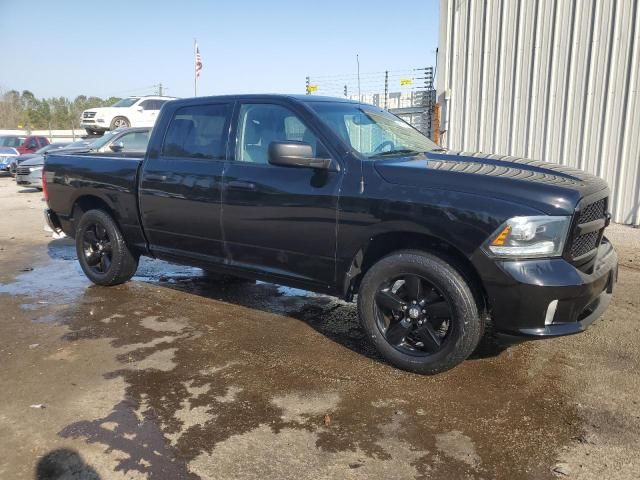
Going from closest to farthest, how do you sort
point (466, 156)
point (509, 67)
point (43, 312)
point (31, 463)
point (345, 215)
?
point (31, 463), point (345, 215), point (466, 156), point (43, 312), point (509, 67)

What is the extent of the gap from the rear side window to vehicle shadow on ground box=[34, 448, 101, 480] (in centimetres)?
251

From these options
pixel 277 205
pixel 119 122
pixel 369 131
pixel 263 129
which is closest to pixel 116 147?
pixel 263 129

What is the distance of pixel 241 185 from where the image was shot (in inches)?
168

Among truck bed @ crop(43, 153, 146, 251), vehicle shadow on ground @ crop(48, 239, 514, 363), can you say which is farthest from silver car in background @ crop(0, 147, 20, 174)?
truck bed @ crop(43, 153, 146, 251)

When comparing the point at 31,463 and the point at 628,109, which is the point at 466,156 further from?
the point at 628,109

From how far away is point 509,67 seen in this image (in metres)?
9.87

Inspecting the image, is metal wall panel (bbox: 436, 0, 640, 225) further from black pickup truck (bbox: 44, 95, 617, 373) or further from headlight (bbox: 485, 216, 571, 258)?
headlight (bbox: 485, 216, 571, 258)

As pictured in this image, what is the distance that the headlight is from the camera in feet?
10.2

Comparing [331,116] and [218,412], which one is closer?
[218,412]

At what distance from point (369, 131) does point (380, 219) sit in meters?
0.97

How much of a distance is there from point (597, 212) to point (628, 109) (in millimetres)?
6434

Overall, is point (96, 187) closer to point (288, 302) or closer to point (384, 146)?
point (288, 302)

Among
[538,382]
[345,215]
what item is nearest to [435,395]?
[538,382]

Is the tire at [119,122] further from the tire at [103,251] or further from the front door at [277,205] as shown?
the front door at [277,205]
